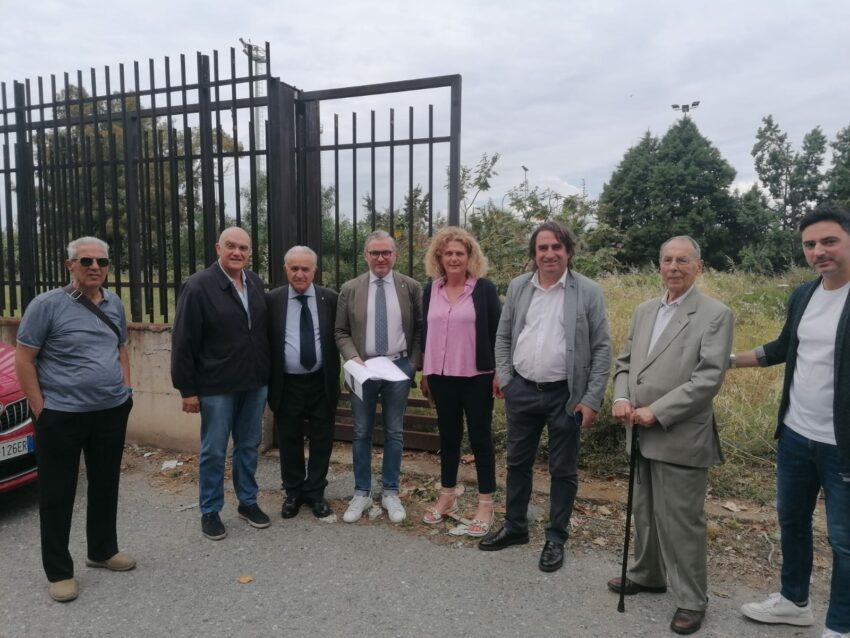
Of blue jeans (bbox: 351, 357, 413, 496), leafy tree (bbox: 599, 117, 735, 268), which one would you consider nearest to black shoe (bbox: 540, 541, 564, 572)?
blue jeans (bbox: 351, 357, 413, 496)

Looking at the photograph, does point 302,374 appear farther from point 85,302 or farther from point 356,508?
point 85,302

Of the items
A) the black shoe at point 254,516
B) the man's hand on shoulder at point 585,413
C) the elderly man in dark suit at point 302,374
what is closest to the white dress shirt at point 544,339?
the man's hand on shoulder at point 585,413

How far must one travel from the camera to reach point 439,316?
11.9ft

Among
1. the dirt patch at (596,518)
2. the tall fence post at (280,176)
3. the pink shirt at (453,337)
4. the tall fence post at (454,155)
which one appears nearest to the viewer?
the dirt patch at (596,518)

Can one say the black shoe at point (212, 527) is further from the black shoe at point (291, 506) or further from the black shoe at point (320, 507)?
the black shoe at point (320, 507)

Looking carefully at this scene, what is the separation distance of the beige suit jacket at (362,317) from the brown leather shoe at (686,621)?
A: 2.03 m

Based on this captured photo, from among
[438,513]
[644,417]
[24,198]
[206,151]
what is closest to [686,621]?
[644,417]

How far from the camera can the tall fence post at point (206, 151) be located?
15.9 feet

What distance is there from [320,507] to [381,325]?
Result: 1333mm

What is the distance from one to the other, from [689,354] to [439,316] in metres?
1.51

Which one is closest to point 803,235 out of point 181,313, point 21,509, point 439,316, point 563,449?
point 563,449

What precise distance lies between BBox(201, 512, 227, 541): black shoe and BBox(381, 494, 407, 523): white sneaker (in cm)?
106

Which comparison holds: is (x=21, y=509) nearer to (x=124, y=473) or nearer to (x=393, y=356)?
(x=124, y=473)

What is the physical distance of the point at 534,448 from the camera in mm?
3402
